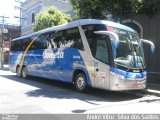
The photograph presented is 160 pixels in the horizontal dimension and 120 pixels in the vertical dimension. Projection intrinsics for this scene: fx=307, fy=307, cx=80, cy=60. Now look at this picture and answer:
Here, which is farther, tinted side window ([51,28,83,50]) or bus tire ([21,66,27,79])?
bus tire ([21,66,27,79])

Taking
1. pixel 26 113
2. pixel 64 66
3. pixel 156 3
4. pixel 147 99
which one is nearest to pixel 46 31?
pixel 64 66

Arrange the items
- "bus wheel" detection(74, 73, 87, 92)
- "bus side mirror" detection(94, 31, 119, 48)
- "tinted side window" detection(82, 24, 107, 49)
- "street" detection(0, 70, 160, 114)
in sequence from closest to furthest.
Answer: "street" detection(0, 70, 160, 114) → "bus side mirror" detection(94, 31, 119, 48) → "tinted side window" detection(82, 24, 107, 49) → "bus wheel" detection(74, 73, 87, 92)

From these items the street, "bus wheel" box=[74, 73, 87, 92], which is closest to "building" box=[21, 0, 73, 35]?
"bus wheel" box=[74, 73, 87, 92]

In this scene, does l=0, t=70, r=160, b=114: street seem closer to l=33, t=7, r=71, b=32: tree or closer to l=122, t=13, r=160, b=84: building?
l=122, t=13, r=160, b=84: building

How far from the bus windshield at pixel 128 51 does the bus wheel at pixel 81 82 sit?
2.13 metres

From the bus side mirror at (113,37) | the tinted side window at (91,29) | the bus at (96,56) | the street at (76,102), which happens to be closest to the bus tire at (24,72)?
the bus at (96,56)

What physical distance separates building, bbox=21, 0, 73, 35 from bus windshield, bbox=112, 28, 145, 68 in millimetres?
29476

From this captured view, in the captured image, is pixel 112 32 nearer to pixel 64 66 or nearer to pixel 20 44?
pixel 64 66

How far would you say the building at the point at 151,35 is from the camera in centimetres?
1708

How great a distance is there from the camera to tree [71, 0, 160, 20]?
631 inches

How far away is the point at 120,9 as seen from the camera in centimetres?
1655

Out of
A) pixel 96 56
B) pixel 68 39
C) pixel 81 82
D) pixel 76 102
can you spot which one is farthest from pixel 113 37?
pixel 68 39

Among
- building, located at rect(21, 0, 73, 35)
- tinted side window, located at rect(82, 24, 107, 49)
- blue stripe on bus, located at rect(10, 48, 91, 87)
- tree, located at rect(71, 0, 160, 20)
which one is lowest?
blue stripe on bus, located at rect(10, 48, 91, 87)

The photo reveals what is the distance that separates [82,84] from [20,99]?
120 inches
